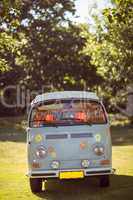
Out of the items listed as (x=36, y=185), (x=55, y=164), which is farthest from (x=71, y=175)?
(x=36, y=185)

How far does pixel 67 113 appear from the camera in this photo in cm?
1277

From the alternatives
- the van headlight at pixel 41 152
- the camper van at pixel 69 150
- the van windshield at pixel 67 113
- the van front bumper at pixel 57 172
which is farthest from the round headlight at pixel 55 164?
the van windshield at pixel 67 113

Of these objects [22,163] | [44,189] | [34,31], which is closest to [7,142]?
[22,163]

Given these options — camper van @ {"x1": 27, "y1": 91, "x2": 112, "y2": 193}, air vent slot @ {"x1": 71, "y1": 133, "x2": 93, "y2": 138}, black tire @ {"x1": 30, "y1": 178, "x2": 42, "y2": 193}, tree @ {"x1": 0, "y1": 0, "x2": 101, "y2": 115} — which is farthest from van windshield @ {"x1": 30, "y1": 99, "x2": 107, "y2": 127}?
tree @ {"x1": 0, "y1": 0, "x2": 101, "y2": 115}

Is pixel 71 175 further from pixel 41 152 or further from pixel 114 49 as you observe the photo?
pixel 114 49

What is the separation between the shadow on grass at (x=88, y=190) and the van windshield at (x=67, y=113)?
1691mm

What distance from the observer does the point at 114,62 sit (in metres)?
32.6

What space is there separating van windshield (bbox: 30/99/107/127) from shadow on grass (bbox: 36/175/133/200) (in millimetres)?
1691

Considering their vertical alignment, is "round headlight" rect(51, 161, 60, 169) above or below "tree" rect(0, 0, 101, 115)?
below

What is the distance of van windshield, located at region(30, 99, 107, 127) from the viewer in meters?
12.5

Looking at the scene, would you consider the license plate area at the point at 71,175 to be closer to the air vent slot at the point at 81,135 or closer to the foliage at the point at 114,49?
the air vent slot at the point at 81,135

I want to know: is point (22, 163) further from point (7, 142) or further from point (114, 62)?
point (114, 62)

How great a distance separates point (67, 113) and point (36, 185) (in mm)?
1940

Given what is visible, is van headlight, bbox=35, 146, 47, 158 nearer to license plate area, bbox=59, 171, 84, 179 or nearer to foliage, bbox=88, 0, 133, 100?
license plate area, bbox=59, 171, 84, 179
